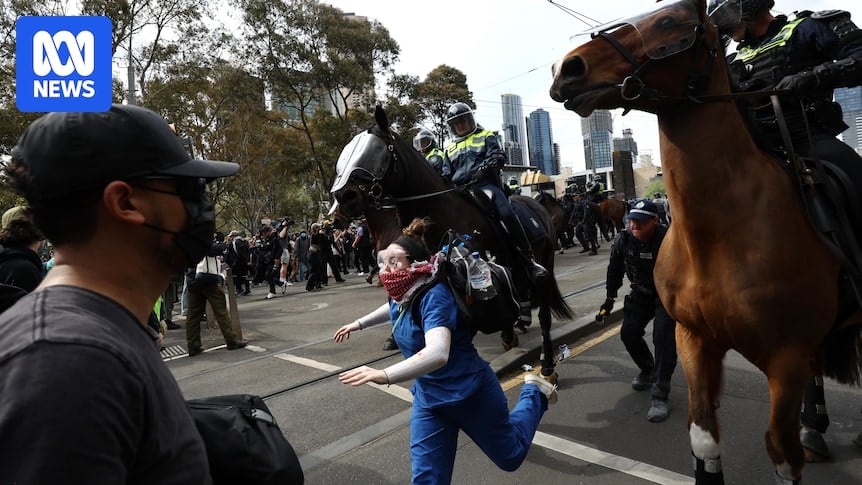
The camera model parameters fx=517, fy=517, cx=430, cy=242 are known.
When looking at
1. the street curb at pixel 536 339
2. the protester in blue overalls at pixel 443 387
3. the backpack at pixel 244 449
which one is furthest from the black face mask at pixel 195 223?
the street curb at pixel 536 339

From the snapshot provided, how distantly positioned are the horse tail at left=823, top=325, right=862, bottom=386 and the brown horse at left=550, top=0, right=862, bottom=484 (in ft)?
2.35

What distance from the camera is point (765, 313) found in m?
2.63

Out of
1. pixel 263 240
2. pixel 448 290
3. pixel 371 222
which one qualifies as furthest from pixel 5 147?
pixel 448 290

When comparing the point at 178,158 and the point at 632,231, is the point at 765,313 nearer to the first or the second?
the point at 632,231

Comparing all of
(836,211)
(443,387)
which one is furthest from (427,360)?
(836,211)

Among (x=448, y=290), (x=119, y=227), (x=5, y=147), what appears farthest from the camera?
(x=5, y=147)

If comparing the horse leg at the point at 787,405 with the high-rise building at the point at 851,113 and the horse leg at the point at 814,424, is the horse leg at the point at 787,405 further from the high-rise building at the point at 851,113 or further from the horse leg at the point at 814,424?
the high-rise building at the point at 851,113

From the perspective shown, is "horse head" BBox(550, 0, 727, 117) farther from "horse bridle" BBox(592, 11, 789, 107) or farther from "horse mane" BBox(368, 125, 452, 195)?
"horse mane" BBox(368, 125, 452, 195)

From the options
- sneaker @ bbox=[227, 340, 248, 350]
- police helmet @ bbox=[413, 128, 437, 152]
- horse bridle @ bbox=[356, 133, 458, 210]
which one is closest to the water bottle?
horse bridle @ bbox=[356, 133, 458, 210]

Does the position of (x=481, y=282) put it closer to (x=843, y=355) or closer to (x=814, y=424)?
(x=843, y=355)

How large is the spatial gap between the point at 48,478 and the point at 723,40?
3.78 metres

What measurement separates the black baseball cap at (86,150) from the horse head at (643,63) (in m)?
2.16

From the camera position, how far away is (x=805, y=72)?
294 centimetres

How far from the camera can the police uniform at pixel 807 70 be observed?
10.2ft
